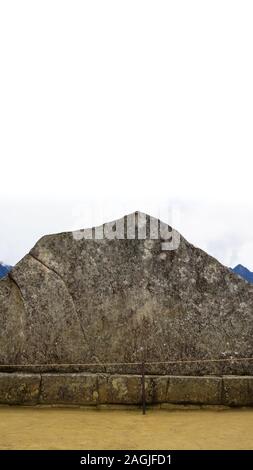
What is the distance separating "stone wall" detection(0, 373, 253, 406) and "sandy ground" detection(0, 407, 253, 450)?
5.1 inches

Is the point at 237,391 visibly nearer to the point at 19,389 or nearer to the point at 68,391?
the point at 68,391

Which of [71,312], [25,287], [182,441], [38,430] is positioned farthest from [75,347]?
[182,441]

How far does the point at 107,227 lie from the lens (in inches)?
270

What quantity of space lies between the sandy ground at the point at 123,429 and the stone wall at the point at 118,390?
13cm

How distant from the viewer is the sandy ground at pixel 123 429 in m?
4.53

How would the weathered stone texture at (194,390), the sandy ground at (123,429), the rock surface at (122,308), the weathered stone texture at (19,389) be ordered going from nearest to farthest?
the sandy ground at (123,429) < the weathered stone texture at (19,389) < the weathered stone texture at (194,390) < the rock surface at (122,308)

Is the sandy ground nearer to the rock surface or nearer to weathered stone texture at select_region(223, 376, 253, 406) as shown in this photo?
weathered stone texture at select_region(223, 376, 253, 406)

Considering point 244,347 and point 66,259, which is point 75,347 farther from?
point 244,347

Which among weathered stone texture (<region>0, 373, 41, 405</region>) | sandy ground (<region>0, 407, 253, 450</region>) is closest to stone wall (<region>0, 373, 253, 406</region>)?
weathered stone texture (<region>0, 373, 41, 405</region>)

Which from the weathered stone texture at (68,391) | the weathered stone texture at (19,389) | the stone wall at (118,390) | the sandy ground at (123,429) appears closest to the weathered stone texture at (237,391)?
the stone wall at (118,390)

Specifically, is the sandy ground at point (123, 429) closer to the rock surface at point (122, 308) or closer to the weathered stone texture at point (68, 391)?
the weathered stone texture at point (68, 391)

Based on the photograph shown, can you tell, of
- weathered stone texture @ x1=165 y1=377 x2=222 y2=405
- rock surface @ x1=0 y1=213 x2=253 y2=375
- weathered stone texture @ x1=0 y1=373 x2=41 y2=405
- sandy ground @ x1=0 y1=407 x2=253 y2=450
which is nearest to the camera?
sandy ground @ x1=0 y1=407 x2=253 y2=450

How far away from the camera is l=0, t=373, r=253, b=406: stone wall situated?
6.13 m
